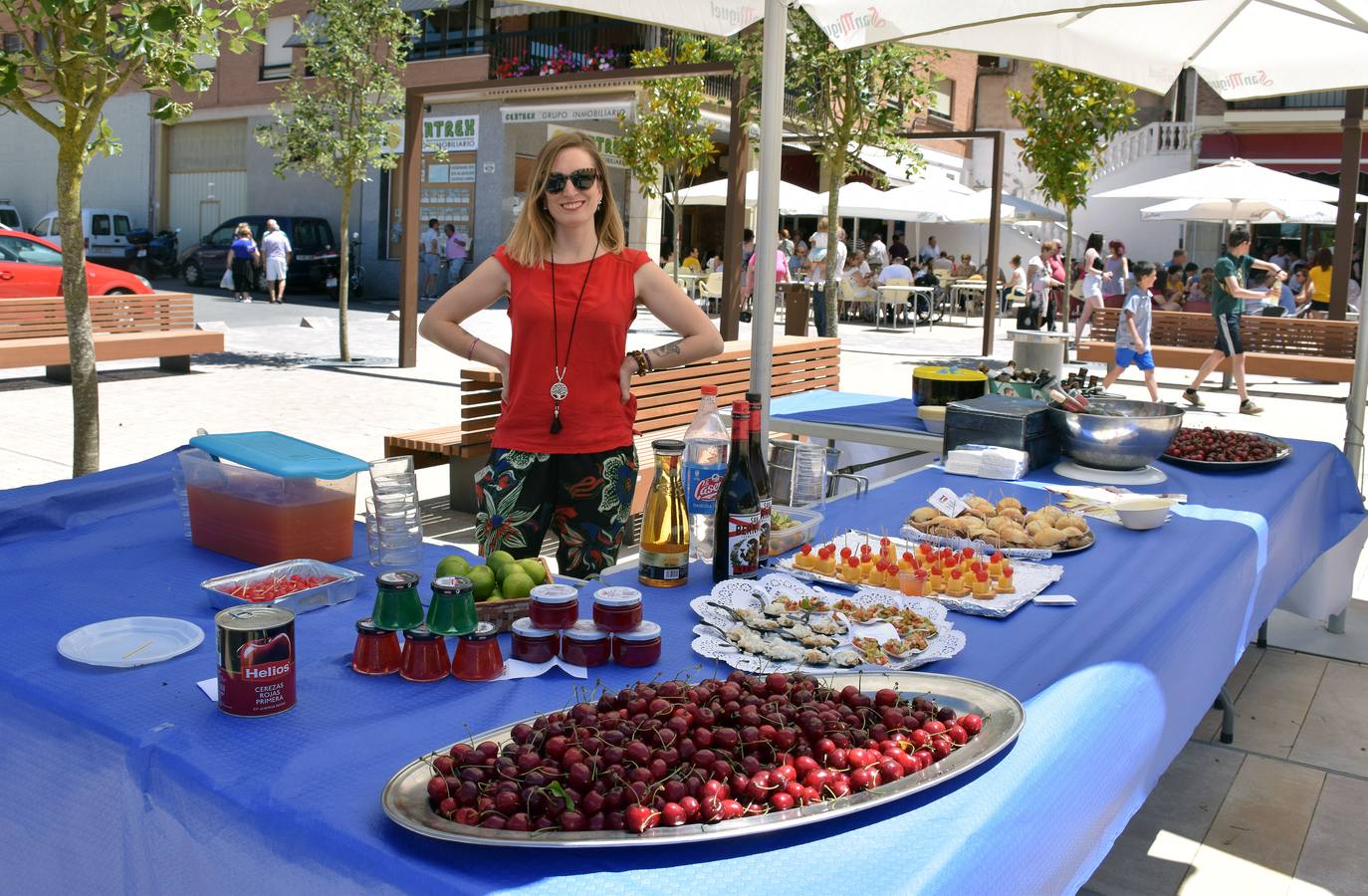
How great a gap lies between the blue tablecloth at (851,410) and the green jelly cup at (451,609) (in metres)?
3.45

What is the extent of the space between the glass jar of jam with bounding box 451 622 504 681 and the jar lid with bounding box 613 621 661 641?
0.73 feet

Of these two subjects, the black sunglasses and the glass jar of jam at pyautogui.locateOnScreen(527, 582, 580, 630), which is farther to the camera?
the black sunglasses

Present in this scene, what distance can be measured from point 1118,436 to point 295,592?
8.99ft

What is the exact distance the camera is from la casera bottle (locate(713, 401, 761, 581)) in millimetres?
2553

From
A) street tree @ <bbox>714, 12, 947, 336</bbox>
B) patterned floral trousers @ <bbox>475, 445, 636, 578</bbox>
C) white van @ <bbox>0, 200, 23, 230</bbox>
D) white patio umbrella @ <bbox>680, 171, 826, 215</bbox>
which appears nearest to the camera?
patterned floral trousers @ <bbox>475, 445, 636, 578</bbox>

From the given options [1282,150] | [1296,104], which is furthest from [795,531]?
[1296,104]

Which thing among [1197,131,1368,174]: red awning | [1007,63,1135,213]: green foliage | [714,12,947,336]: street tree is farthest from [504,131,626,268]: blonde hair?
[1197,131,1368,174]: red awning

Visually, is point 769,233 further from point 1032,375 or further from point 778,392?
point 778,392

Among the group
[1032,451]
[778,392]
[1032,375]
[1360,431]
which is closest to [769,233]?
[1032,451]

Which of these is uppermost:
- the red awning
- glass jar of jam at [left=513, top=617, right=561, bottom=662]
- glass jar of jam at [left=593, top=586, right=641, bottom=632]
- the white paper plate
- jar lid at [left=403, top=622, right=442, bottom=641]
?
the red awning

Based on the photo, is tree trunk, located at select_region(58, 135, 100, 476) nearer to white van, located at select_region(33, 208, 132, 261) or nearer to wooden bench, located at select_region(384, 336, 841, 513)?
wooden bench, located at select_region(384, 336, 841, 513)

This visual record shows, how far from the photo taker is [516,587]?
7.55ft

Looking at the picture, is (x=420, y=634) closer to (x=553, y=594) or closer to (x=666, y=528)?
(x=553, y=594)

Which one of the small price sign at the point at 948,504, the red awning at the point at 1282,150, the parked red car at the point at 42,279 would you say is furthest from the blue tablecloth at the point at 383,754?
the red awning at the point at 1282,150
